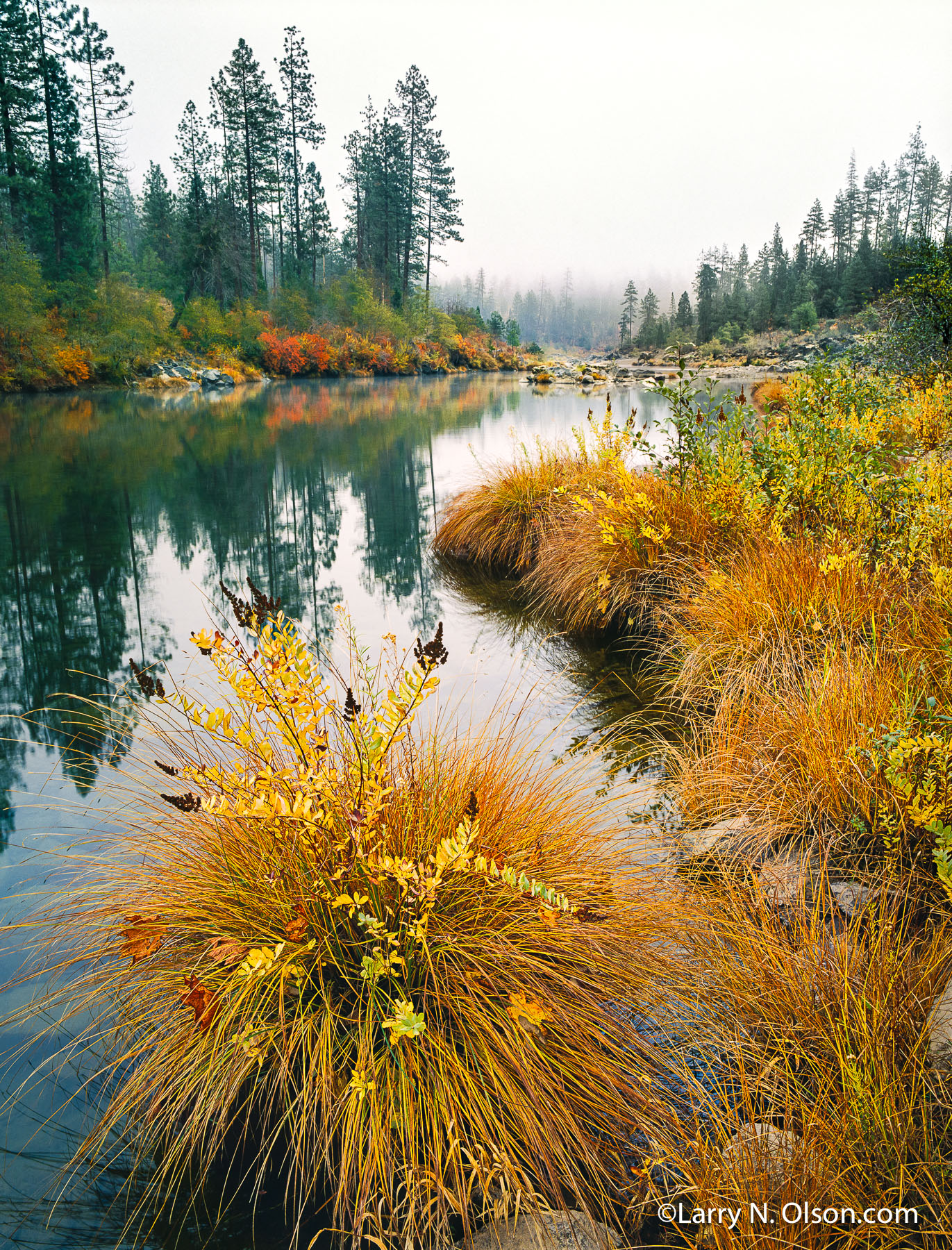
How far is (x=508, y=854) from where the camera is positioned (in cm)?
224

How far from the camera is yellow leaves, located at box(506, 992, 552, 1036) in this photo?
1678 mm

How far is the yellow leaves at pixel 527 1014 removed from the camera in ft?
5.50

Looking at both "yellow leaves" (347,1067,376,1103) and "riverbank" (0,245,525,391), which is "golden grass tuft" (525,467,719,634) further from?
"riverbank" (0,245,525,391)

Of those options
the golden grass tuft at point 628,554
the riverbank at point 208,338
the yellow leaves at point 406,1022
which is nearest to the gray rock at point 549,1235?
the yellow leaves at point 406,1022

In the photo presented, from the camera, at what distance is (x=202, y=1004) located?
5.49ft

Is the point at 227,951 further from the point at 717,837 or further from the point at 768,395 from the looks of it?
the point at 768,395

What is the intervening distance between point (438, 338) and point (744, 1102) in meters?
51.2

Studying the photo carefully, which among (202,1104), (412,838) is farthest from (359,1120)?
(412,838)

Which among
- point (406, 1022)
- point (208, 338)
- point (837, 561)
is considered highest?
point (208, 338)

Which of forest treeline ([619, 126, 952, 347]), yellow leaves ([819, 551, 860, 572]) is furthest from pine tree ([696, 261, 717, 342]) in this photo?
yellow leaves ([819, 551, 860, 572])

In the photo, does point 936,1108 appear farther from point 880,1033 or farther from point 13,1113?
point 13,1113

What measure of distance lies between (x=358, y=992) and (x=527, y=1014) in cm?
46

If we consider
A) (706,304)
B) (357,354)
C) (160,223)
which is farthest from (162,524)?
(706,304)

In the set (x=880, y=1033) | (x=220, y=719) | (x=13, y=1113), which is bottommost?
(x=13, y=1113)
